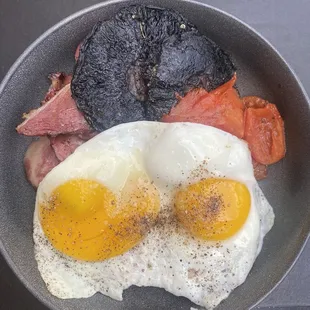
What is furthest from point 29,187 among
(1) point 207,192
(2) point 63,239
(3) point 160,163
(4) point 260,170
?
(4) point 260,170

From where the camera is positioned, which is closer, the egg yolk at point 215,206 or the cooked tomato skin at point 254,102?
the egg yolk at point 215,206

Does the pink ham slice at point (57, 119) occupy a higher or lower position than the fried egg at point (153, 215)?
higher

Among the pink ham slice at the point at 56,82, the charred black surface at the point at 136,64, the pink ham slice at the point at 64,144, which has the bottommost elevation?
the pink ham slice at the point at 64,144

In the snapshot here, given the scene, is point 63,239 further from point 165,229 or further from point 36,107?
point 36,107

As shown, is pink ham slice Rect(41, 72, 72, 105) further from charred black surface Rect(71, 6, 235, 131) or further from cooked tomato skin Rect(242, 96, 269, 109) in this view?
cooked tomato skin Rect(242, 96, 269, 109)

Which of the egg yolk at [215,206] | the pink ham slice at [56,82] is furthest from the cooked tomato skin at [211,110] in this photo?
the pink ham slice at [56,82]

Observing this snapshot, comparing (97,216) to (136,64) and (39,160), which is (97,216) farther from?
(136,64)

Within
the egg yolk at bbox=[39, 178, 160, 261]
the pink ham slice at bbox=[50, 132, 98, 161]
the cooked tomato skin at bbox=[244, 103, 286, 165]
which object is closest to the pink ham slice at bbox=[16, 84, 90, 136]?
the pink ham slice at bbox=[50, 132, 98, 161]

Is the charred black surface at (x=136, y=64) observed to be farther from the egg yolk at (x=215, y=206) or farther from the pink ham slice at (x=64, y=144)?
the egg yolk at (x=215, y=206)
